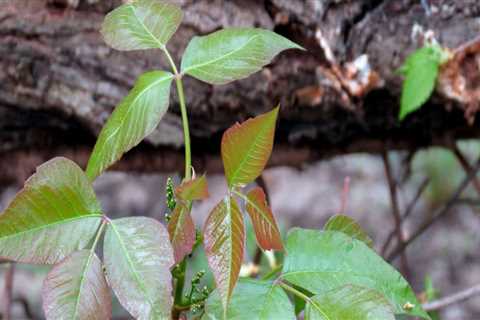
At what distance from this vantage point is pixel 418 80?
116 centimetres

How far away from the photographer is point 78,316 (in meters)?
0.57

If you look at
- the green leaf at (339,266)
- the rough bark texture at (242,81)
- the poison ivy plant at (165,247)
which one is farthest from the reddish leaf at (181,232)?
the rough bark texture at (242,81)

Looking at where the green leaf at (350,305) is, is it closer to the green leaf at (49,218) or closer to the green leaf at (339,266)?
the green leaf at (339,266)

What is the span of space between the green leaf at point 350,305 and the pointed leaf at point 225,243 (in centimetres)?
9

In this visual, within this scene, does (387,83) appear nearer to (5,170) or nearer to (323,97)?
→ (323,97)

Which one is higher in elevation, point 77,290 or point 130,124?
point 130,124

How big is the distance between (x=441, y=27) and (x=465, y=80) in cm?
11

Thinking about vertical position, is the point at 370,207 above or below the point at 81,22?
below

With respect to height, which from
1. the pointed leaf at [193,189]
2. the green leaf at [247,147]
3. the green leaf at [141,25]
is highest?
the green leaf at [141,25]

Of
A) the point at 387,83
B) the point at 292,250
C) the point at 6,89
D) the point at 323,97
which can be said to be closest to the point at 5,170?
the point at 6,89

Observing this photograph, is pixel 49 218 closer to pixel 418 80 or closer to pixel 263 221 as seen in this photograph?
pixel 263 221

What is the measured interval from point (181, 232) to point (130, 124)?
12cm

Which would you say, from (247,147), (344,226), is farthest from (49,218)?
(344,226)

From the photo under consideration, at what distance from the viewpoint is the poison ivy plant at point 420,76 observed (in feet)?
3.81
